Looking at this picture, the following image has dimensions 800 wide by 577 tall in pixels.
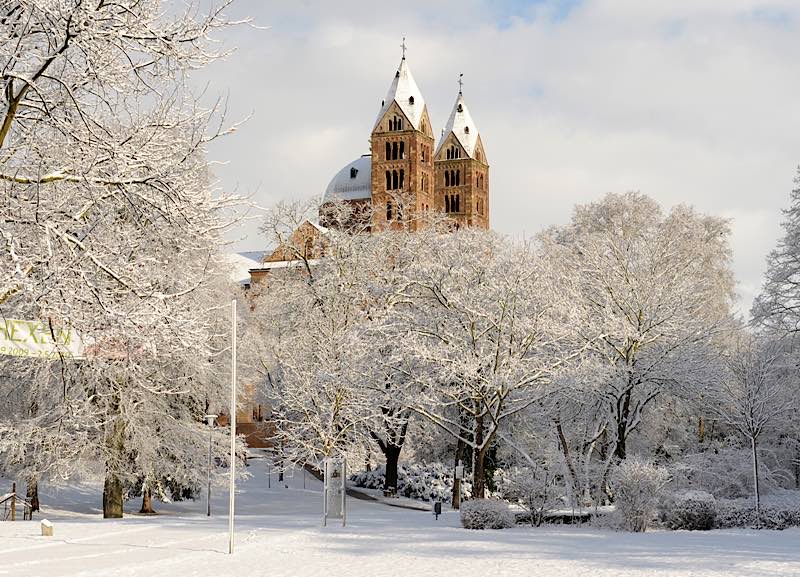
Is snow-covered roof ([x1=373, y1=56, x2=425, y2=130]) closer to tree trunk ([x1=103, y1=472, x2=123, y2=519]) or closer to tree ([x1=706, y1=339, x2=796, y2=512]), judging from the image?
tree ([x1=706, y1=339, x2=796, y2=512])

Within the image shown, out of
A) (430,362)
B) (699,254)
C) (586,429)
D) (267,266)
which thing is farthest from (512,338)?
(267,266)

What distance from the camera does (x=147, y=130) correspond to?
42.4 feet

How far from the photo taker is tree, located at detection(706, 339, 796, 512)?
3193 centimetres

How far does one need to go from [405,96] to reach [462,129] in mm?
12147

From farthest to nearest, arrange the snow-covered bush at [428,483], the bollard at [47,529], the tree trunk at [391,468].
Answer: the tree trunk at [391,468] → the snow-covered bush at [428,483] → the bollard at [47,529]

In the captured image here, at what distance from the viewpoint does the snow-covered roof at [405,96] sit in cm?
10181

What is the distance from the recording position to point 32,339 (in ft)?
42.1

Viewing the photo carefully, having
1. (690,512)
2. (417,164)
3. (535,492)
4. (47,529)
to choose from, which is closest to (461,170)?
(417,164)

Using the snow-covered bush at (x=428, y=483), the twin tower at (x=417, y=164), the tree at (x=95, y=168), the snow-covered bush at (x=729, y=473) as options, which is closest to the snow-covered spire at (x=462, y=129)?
the twin tower at (x=417, y=164)

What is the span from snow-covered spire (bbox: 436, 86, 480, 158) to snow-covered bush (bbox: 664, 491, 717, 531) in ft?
287

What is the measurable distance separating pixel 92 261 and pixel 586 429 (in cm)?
2396

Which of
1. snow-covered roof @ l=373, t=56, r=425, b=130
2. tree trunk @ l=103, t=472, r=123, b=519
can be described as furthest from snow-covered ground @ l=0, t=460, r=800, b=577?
snow-covered roof @ l=373, t=56, r=425, b=130

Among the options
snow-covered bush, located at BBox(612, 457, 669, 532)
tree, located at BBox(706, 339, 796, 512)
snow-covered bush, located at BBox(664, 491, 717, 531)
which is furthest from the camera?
tree, located at BBox(706, 339, 796, 512)

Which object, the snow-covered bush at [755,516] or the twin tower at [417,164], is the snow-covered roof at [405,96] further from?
the snow-covered bush at [755,516]
